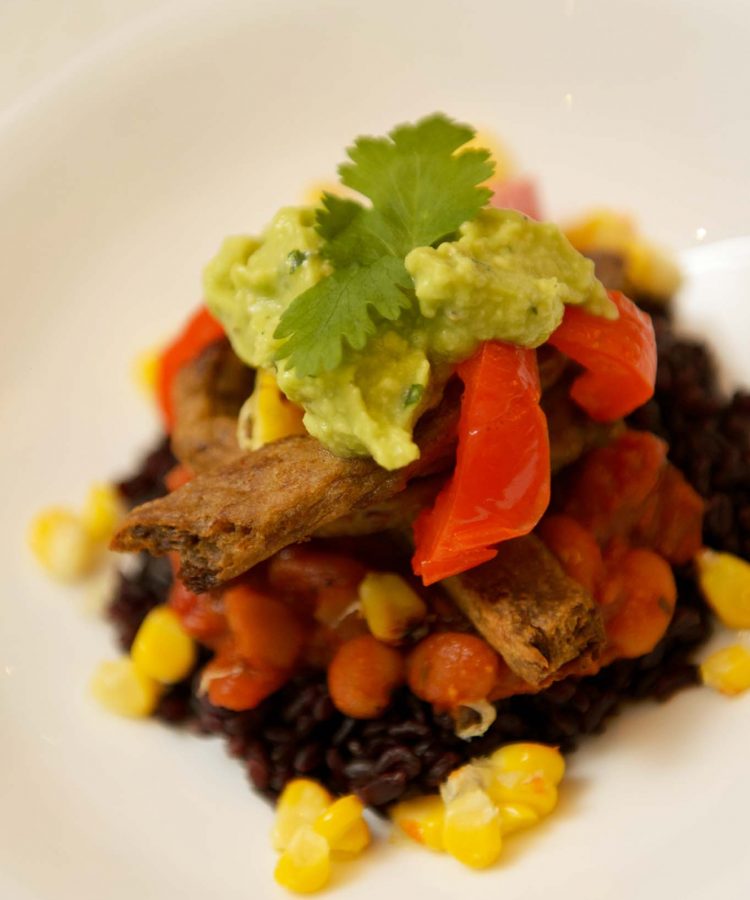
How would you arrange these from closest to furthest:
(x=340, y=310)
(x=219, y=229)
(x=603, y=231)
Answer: (x=340, y=310)
(x=603, y=231)
(x=219, y=229)

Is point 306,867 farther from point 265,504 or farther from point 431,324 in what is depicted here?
point 431,324

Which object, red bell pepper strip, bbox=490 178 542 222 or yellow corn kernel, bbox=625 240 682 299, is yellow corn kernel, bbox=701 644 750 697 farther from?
red bell pepper strip, bbox=490 178 542 222

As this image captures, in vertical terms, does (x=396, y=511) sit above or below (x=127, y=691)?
above

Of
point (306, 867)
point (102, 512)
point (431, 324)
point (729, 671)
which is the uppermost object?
point (431, 324)

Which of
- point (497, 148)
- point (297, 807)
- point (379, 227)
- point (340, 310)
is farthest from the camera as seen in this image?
point (497, 148)

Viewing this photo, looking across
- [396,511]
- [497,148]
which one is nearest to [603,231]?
[497,148]

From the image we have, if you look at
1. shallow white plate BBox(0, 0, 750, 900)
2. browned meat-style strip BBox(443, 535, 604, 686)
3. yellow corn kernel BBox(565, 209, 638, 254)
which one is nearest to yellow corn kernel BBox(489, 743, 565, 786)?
shallow white plate BBox(0, 0, 750, 900)

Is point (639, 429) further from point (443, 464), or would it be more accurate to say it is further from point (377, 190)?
point (377, 190)

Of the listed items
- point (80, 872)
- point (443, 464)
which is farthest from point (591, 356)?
point (80, 872)
